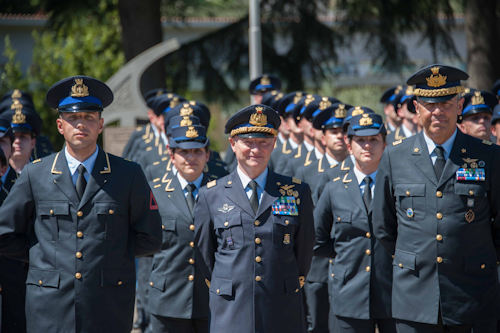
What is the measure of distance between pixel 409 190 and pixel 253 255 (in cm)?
115

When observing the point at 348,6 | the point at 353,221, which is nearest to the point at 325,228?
the point at 353,221

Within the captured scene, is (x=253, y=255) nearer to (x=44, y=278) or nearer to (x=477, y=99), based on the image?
(x=44, y=278)

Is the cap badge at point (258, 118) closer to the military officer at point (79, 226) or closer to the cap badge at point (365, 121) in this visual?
the military officer at point (79, 226)

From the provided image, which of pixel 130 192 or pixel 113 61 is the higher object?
pixel 113 61

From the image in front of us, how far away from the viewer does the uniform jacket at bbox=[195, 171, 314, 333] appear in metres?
4.84

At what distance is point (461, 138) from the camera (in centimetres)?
501

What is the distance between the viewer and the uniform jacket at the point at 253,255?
4.84m

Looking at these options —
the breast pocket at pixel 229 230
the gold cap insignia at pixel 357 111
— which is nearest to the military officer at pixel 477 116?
the gold cap insignia at pixel 357 111

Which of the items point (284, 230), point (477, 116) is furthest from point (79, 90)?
point (477, 116)

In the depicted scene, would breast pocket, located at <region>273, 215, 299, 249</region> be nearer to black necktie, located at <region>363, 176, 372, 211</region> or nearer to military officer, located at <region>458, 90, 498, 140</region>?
black necktie, located at <region>363, 176, 372, 211</region>

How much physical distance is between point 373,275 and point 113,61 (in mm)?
19235

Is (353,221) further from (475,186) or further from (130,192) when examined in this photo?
(130,192)

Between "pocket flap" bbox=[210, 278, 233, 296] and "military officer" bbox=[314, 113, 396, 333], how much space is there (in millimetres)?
1532

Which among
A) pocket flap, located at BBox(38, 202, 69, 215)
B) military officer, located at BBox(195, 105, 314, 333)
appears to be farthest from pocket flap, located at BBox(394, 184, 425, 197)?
pocket flap, located at BBox(38, 202, 69, 215)
